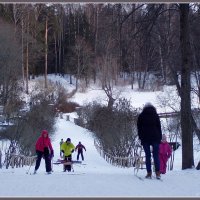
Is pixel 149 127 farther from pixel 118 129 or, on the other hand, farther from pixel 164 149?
pixel 118 129

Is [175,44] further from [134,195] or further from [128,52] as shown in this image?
[134,195]

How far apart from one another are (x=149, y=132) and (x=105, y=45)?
1157 inches

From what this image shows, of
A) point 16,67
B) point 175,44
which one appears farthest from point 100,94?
point 175,44

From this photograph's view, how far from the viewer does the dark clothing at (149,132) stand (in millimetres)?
13039

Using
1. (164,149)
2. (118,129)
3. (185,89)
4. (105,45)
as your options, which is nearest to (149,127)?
(185,89)

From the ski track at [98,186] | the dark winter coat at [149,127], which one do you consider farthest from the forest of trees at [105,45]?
the ski track at [98,186]

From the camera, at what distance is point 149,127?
43.0ft

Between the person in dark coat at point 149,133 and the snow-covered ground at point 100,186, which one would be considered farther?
the person in dark coat at point 149,133

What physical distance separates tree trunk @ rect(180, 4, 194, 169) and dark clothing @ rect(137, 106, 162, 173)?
392cm

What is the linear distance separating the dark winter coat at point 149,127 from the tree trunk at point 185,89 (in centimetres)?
392

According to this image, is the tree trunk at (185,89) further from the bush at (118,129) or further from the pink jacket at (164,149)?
the bush at (118,129)

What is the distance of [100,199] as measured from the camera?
31.6 ft

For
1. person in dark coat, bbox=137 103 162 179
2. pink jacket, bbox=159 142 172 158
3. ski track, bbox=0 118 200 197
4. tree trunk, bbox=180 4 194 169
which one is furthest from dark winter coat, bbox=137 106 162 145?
pink jacket, bbox=159 142 172 158

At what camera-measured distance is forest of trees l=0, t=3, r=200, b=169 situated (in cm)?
1738
